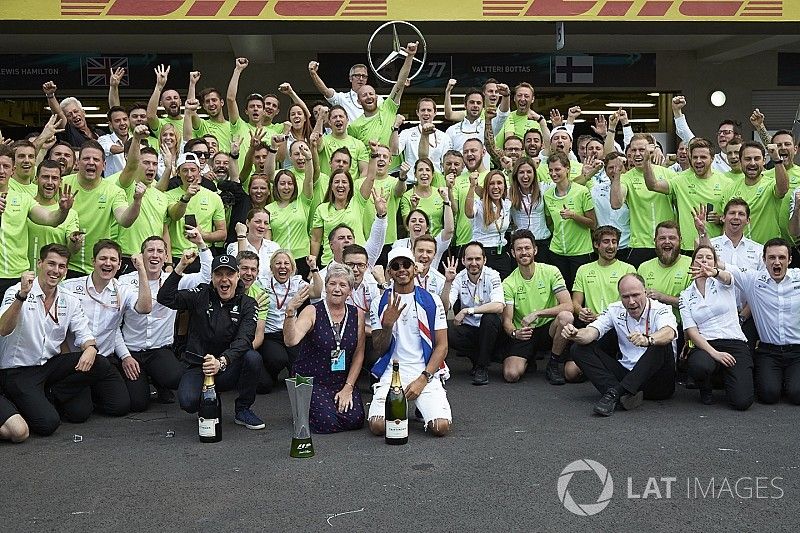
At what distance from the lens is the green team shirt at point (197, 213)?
887 centimetres

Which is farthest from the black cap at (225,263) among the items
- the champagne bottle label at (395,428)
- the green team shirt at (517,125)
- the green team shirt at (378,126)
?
the green team shirt at (517,125)

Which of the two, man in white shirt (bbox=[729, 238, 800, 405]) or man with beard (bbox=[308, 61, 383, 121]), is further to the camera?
man with beard (bbox=[308, 61, 383, 121])

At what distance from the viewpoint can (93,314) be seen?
24.9 feet

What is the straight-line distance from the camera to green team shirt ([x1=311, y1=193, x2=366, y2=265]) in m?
9.02

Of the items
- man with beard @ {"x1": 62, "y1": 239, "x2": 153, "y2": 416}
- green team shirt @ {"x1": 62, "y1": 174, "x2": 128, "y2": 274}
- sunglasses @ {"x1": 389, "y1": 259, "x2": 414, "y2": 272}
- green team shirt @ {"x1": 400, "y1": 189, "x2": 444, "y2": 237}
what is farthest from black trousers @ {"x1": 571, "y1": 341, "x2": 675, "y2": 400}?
green team shirt @ {"x1": 62, "y1": 174, "x2": 128, "y2": 274}

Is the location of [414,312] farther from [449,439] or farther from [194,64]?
[194,64]

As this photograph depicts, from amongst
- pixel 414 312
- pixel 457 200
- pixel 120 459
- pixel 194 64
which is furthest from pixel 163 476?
pixel 194 64

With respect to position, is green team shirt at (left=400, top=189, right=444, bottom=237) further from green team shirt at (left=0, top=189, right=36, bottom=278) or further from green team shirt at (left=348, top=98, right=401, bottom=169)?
green team shirt at (left=0, top=189, right=36, bottom=278)

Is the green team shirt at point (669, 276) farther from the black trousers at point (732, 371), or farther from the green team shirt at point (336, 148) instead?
the green team shirt at point (336, 148)

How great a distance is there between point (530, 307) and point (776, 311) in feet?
6.99

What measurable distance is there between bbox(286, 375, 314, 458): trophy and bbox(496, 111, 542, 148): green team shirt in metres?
5.57

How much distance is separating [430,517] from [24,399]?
11.2 feet

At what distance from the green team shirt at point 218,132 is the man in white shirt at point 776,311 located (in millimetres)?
5548

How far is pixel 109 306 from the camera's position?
7.64 m
